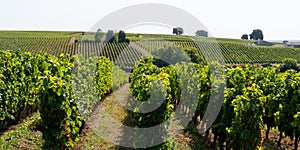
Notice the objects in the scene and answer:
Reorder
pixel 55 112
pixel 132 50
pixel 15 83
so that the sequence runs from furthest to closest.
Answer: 1. pixel 132 50
2. pixel 15 83
3. pixel 55 112

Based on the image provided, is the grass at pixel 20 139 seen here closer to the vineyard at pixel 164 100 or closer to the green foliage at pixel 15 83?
the vineyard at pixel 164 100

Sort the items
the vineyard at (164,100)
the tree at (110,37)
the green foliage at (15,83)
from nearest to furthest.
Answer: the vineyard at (164,100)
the green foliage at (15,83)
the tree at (110,37)

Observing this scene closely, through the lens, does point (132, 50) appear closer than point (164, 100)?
No

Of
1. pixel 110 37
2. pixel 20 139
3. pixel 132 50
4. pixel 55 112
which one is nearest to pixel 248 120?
pixel 55 112

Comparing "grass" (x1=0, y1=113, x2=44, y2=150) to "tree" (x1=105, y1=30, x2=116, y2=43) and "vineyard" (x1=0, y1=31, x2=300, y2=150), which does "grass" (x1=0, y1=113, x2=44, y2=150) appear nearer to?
"vineyard" (x1=0, y1=31, x2=300, y2=150)

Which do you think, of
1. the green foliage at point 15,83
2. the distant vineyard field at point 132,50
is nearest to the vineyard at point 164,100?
the green foliage at point 15,83

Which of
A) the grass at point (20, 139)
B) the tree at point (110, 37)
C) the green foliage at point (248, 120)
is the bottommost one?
the grass at point (20, 139)

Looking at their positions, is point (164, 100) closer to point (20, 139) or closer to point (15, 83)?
point (20, 139)

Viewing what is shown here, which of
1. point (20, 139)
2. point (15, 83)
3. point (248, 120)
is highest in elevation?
point (15, 83)

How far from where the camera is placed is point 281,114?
1172 cm

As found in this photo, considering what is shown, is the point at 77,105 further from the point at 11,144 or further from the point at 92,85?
the point at 92,85

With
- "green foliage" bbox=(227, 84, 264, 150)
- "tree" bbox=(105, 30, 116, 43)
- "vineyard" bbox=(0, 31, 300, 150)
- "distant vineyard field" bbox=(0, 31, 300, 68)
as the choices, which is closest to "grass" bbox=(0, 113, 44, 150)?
"vineyard" bbox=(0, 31, 300, 150)

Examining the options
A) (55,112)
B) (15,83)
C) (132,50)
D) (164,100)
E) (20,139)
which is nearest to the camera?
(55,112)

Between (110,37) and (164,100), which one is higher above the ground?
(110,37)
